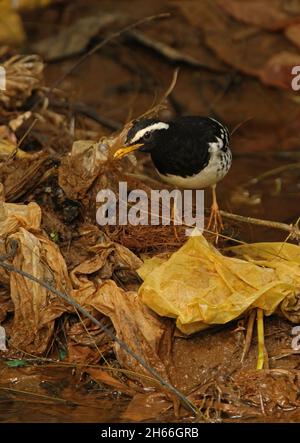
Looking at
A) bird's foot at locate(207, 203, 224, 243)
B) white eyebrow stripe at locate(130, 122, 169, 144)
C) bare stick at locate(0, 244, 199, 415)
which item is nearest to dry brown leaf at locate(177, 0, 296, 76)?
bird's foot at locate(207, 203, 224, 243)

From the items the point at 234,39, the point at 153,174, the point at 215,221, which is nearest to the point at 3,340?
the point at 215,221

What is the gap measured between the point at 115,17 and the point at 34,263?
192 inches

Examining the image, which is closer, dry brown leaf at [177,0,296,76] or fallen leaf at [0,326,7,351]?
fallen leaf at [0,326,7,351]

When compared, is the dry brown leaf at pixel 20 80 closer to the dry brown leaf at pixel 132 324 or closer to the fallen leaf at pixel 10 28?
the fallen leaf at pixel 10 28

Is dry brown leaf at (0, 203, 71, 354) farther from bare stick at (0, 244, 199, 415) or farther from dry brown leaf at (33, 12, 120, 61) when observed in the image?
dry brown leaf at (33, 12, 120, 61)

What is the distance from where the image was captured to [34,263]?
5.36 metres

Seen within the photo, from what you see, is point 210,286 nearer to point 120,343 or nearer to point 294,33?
point 120,343

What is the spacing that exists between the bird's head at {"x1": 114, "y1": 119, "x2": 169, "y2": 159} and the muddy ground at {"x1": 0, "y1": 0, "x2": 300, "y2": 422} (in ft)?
1.25

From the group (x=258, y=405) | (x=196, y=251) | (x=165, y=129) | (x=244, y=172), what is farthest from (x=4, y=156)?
(x=244, y=172)

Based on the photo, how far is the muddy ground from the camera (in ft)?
16.5

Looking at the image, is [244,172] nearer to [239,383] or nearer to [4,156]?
[4,156]

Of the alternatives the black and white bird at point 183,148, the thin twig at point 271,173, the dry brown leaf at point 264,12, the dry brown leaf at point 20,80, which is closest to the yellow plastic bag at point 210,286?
the black and white bird at point 183,148

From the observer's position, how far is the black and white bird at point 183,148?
5.79m

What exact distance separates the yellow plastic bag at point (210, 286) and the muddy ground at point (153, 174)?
0.52 ft
